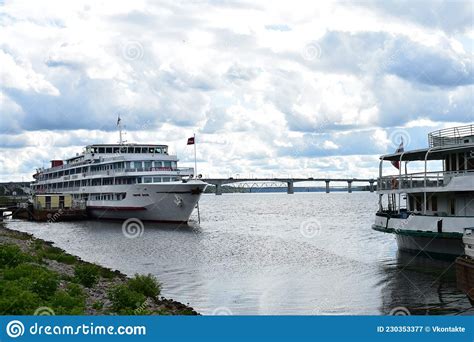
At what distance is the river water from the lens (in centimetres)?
2386

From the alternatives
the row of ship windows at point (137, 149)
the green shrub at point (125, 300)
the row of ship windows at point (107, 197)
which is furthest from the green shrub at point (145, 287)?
the row of ship windows at point (137, 149)

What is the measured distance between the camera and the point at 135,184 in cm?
6938

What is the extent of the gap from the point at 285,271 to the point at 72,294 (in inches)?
605

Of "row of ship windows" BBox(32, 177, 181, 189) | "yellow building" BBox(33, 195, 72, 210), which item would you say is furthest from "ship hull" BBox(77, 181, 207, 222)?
"yellow building" BBox(33, 195, 72, 210)

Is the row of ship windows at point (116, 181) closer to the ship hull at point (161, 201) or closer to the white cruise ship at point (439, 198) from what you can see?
the ship hull at point (161, 201)

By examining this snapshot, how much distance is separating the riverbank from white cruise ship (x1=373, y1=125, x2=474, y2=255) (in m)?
15.5

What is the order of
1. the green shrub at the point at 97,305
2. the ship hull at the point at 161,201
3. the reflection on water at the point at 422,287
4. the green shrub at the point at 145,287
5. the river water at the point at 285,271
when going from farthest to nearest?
the ship hull at the point at 161,201 → the river water at the point at 285,271 → the green shrub at the point at 145,287 → the reflection on water at the point at 422,287 → the green shrub at the point at 97,305

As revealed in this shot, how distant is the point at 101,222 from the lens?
76.2 metres

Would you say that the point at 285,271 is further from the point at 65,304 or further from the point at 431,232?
the point at 65,304

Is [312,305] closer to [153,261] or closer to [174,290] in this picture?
[174,290]

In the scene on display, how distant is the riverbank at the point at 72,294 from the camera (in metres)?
15.9

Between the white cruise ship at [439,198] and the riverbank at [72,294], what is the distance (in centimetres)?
1548

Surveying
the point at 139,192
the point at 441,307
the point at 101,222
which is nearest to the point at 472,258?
the point at 441,307

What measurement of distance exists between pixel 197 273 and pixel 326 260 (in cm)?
929
